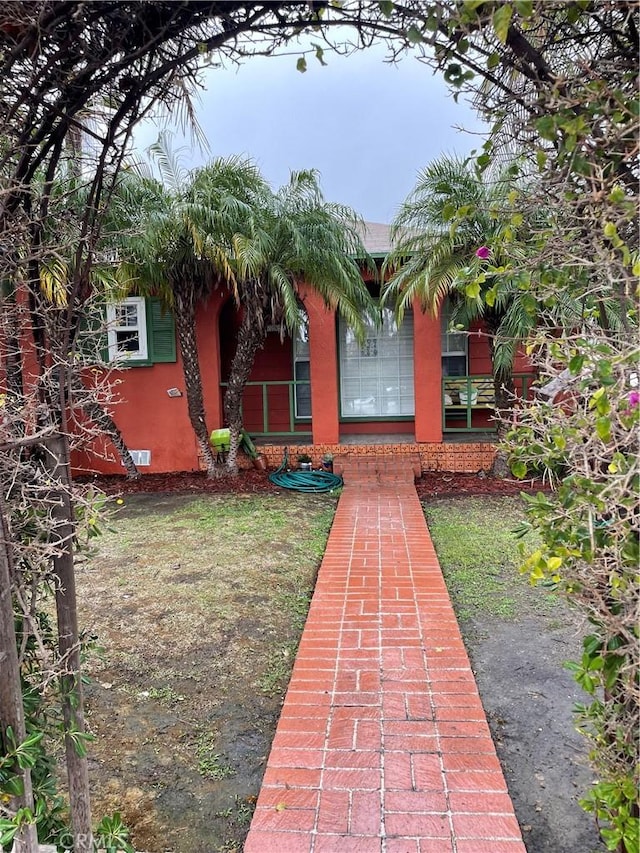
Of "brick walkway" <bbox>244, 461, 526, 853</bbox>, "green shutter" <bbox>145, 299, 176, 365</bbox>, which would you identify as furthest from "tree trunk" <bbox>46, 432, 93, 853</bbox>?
"green shutter" <bbox>145, 299, 176, 365</bbox>

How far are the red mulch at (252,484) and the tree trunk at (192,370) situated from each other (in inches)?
16.0

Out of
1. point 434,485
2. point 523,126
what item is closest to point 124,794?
point 523,126

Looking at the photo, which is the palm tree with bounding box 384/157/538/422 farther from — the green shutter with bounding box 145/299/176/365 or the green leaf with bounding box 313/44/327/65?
the green leaf with bounding box 313/44/327/65

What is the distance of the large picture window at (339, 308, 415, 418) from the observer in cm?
1120

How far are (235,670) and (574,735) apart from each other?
200 centimetres

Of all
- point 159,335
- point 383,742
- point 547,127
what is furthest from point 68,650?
point 159,335

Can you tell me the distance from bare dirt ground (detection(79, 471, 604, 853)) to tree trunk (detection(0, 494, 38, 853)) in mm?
860

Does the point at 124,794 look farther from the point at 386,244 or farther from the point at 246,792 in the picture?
the point at 386,244

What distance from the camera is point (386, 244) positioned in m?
10.5

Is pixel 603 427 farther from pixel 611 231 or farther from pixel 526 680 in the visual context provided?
pixel 526 680

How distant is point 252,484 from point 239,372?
1.78 meters

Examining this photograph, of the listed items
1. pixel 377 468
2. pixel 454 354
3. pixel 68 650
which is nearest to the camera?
pixel 68 650

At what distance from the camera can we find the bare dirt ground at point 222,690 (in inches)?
98.2

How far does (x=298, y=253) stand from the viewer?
798 centimetres
